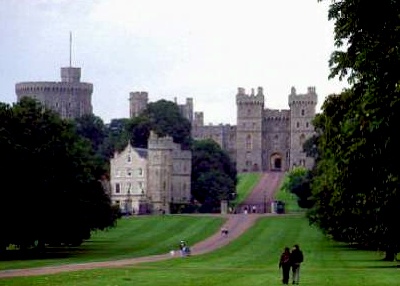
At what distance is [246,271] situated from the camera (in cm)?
4684

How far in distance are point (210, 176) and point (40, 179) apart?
9487cm

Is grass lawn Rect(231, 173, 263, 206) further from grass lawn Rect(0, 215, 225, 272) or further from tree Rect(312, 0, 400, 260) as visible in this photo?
tree Rect(312, 0, 400, 260)

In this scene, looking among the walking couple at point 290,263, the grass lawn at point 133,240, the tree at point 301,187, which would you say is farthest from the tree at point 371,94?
the tree at point 301,187

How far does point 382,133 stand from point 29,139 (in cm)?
3943

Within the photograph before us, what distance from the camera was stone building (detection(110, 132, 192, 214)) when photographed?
150m

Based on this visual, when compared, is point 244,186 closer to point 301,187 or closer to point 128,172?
point 128,172

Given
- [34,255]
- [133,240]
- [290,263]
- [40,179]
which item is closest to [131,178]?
[133,240]

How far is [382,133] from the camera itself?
88.8 feet

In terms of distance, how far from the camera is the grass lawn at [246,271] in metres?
38.2

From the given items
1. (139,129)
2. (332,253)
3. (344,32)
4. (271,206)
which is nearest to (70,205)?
(332,253)

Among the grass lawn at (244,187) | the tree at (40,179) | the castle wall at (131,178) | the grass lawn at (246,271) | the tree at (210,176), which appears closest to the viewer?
the grass lawn at (246,271)

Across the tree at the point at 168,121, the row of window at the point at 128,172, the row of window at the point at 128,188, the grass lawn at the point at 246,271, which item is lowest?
the grass lawn at the point at 246,271

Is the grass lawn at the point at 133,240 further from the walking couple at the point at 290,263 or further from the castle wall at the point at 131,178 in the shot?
the castle wall at the point at 131,178

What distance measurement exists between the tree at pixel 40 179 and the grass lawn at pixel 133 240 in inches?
60.4
